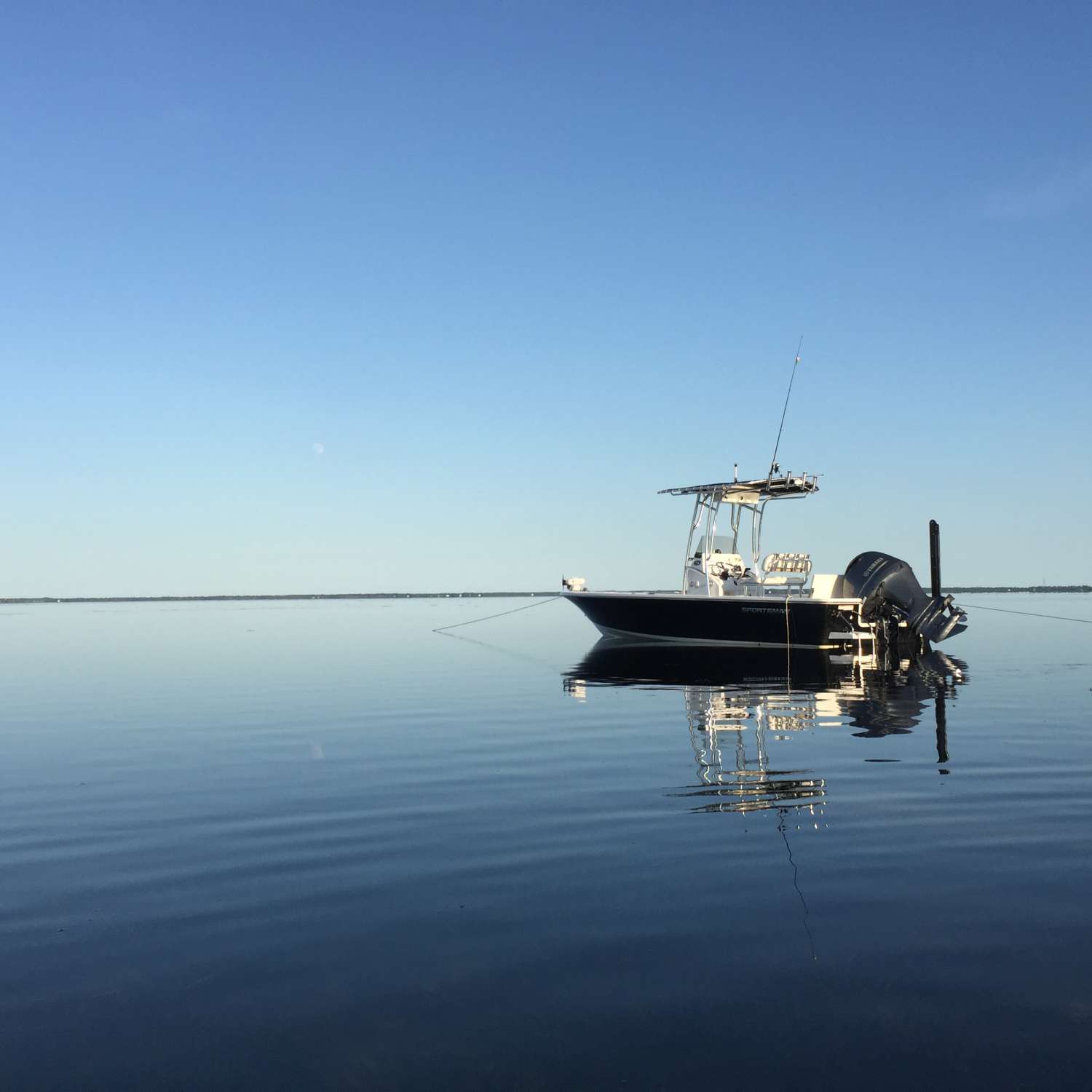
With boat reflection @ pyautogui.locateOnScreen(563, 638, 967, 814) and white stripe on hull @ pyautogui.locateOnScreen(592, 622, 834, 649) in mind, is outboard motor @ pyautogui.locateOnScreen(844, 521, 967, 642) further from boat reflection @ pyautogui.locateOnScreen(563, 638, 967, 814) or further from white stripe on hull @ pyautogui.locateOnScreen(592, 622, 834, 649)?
white stripe on hull @ pyautogui.locateOnScreen(592, 622, 834, 649)

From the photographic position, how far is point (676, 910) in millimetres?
7277

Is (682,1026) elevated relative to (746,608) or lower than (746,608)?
lower

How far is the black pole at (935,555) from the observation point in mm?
48750

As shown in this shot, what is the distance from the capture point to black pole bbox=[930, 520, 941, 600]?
48750 mm

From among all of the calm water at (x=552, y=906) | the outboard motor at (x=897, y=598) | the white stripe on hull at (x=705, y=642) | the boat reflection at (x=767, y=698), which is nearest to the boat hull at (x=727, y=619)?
the white stripe on hull at (x=705, y=642)

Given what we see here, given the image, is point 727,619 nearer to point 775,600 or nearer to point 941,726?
point 775,600

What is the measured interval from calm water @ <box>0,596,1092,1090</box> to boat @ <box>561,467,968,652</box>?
63.1 ft

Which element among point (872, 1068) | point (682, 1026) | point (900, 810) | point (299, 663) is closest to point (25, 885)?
point (682, 1026)

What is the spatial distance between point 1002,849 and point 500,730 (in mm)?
10462

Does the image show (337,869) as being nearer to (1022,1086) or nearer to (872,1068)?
(872,1068)

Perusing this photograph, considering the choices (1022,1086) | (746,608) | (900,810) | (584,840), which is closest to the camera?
(1022,1086)

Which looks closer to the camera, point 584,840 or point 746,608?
point 584,840

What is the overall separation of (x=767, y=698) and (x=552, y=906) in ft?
54.4

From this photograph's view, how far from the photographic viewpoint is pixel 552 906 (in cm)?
747
